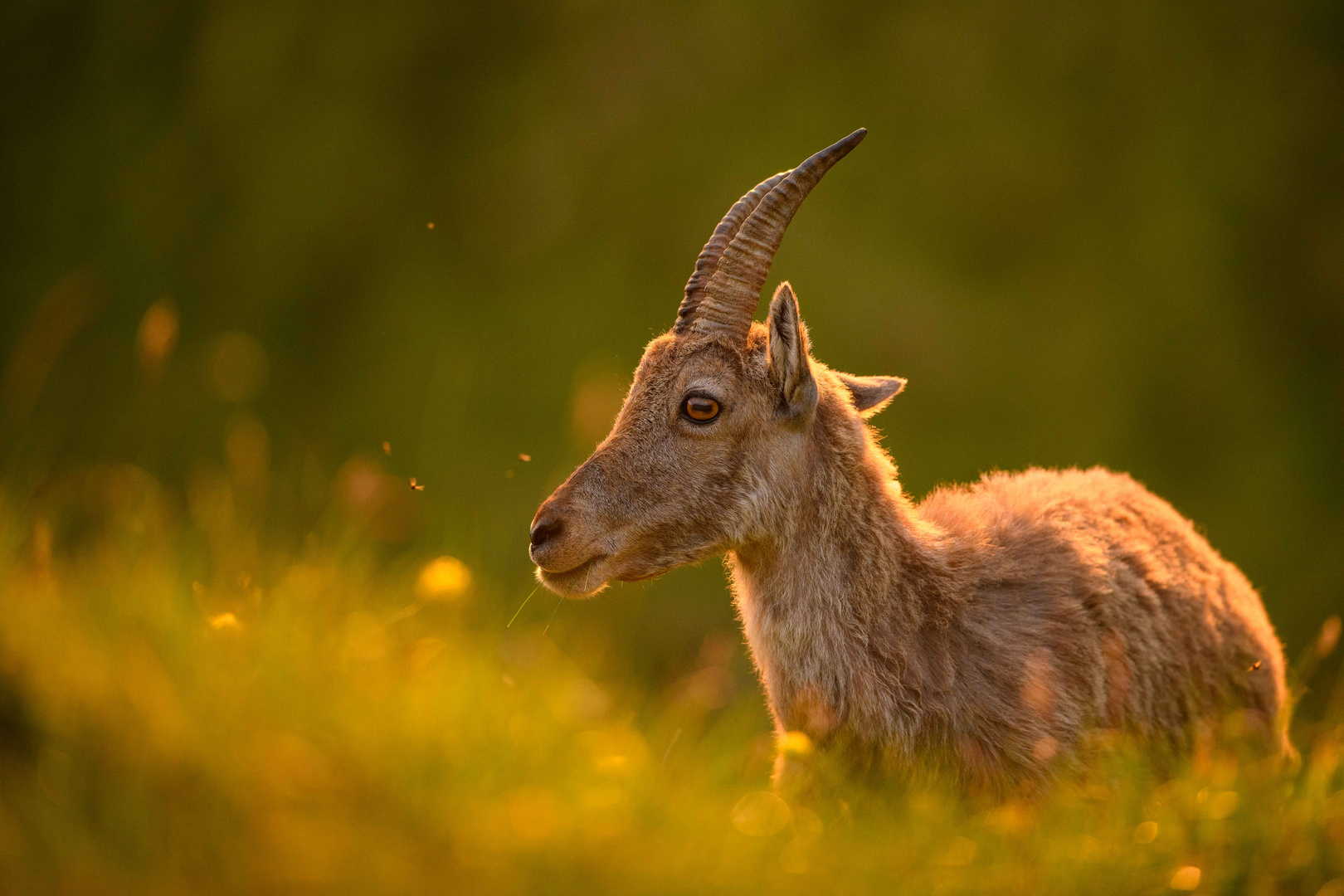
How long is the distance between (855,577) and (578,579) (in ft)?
3.94

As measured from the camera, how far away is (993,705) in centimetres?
422

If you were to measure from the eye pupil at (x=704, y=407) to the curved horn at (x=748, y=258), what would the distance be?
372mm

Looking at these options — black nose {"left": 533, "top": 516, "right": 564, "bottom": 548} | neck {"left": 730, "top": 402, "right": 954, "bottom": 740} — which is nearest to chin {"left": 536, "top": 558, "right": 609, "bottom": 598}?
black nose {"left": 533, "top": 516, "right": 564, "bottom": 548}

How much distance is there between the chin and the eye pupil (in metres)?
0.75

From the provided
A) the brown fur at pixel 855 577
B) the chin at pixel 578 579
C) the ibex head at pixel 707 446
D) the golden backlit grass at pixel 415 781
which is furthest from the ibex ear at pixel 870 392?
the golden backlit grass at pixel 415 781

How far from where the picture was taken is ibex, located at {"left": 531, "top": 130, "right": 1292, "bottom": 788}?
14.0 feet

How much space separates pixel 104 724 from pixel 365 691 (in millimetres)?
605

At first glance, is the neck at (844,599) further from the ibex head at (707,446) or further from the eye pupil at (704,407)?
the eye pupil at (704,407)

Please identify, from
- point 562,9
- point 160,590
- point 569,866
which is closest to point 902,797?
point 569,866

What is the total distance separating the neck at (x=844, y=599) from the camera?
170 inches

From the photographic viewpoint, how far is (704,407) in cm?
456

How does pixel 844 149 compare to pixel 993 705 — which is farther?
pixel 844 149

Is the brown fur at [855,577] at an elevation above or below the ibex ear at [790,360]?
below

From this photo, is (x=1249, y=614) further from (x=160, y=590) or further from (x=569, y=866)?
(x=160, y=590)
